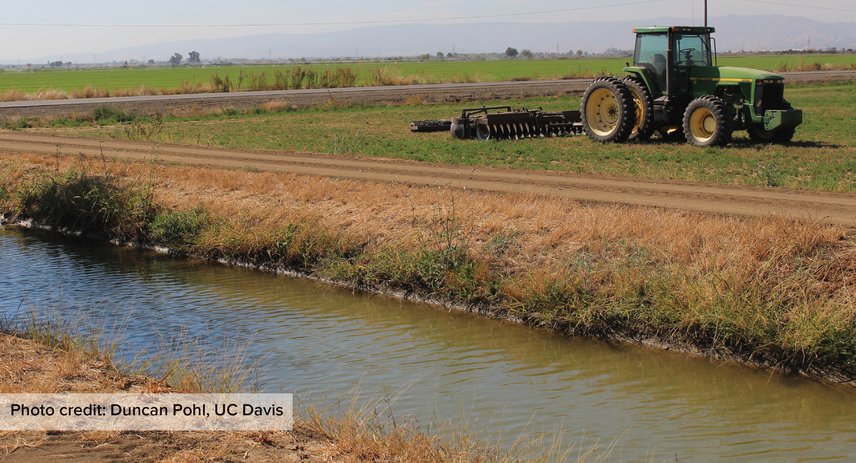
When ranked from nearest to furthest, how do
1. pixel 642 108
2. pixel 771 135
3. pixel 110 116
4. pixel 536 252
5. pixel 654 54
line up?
pixel 536 252 < pixel 771 135 < pixel 654 54 < pixel 642 108 < pixel 110 116

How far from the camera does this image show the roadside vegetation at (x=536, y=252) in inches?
480

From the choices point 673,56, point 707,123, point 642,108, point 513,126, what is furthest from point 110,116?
point 707,123

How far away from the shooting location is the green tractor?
27.3 metres

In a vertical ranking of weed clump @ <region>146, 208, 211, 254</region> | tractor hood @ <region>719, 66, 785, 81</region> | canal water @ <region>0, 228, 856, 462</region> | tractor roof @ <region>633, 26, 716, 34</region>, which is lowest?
canal water @ <region>0, 228, 856, 462</region>

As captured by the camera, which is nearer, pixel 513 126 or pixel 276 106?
pixel 513 126

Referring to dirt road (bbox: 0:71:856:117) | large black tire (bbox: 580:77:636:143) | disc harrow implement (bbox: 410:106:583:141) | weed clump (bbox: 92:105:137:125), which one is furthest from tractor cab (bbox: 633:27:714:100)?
weed clump (bbox: 92:105:137:125)

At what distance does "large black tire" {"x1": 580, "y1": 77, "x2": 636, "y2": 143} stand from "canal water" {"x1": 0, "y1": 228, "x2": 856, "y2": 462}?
14865mm

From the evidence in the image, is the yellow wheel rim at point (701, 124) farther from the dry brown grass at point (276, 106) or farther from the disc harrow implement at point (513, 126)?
the dry brown grass at point (276, 106)

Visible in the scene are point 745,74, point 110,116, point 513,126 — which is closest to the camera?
point 745,74

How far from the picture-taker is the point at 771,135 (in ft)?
91.7

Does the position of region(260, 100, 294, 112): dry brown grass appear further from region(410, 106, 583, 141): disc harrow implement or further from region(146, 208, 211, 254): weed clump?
region(146, 208, 211, 254): weed clump

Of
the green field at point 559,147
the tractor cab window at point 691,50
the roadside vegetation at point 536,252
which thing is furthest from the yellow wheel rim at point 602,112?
the roadside vegetation at point 536,252

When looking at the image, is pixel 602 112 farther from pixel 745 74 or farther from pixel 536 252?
pixel 536 252

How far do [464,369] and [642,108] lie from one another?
1862 cm
